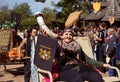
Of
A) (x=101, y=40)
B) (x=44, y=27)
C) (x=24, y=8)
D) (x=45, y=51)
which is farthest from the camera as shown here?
(x=24, y=8)

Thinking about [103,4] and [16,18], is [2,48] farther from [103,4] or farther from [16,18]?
[103,4]

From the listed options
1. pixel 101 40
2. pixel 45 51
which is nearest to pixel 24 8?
pixel 101 40

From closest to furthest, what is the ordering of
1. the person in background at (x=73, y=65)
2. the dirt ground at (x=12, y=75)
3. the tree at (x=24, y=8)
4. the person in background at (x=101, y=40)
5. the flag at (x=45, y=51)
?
the flag at (x=45, y=51) → the person in background at (x=73, y=65) → the dirt ground at (x=12, y=75) → the person in background at (x=101, y=40) → the tree at (x=24, y=8)

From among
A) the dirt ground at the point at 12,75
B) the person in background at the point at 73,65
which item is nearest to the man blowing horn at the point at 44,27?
the person in background at the point at 73,65

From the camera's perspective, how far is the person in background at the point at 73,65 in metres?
6.29

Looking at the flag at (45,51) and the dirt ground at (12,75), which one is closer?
the flag at (45,51)

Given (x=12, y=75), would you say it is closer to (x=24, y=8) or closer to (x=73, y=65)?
(x=73, y=65)

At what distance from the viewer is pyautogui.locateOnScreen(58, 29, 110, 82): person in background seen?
629 cm

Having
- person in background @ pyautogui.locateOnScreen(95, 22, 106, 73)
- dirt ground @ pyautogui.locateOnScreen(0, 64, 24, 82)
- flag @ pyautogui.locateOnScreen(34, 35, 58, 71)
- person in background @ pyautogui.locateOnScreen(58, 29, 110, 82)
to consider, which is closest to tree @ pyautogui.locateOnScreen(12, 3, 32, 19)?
dirt ground @ pyautogui.locateOnScreen(0, 64, 24, 82)

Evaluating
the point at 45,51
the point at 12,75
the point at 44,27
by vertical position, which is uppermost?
the point at 44,27

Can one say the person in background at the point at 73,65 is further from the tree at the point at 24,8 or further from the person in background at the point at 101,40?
the tree at the point at 24,8

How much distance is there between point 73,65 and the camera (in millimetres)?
6445

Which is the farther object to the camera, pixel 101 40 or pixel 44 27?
pixel 101 40

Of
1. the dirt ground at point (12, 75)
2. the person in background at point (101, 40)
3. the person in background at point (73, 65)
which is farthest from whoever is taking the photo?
the person in background at point (101, 40)
